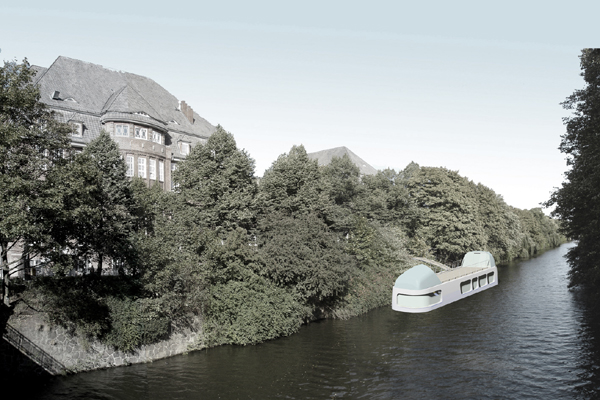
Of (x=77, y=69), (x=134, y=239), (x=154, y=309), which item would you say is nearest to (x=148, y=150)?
(x=77, y=69)

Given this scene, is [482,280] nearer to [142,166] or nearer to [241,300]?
[241,300]

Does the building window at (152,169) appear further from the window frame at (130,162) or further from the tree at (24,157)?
the tree at (24,157)

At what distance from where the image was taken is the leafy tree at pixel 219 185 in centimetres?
4141

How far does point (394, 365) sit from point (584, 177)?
75.8 ft

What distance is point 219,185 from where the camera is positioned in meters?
42.2

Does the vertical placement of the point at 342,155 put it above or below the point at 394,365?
above

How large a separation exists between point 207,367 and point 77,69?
43809 mm

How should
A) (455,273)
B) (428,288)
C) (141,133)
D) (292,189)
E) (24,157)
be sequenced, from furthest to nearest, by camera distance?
(141,133), (292,189), (24,157), (455,273), (428,288)

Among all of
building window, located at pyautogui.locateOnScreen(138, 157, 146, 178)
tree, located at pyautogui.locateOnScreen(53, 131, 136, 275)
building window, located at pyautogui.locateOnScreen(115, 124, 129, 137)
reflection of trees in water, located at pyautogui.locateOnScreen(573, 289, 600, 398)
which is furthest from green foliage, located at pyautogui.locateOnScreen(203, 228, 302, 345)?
building window, located at pyautogui.locateOnScreen(115, 124, 129, 137)

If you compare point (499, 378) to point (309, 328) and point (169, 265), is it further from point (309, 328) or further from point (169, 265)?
point (169, 265)

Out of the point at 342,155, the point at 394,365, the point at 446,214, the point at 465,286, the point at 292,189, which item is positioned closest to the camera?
the point at 465,286

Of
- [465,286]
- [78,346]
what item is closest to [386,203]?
[78,346]

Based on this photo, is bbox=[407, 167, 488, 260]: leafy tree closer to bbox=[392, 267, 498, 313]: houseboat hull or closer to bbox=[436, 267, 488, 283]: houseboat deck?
bbox=[436, 267, 488, 283]: houseboat deck

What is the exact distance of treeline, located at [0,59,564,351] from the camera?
27859mm
